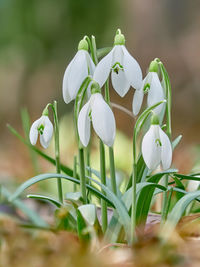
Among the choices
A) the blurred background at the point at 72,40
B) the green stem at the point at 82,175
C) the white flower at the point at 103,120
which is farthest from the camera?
the blurred background at the point at 72,40

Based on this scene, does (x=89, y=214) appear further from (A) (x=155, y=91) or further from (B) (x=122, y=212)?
(A) (x=155, y=91)

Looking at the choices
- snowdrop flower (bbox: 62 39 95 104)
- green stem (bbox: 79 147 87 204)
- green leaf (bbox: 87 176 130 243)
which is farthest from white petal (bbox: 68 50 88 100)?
green leaf (bbox: 87 176 130 243)

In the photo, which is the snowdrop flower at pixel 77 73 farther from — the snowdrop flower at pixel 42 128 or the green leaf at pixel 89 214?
the green leaf at pixel 89 214

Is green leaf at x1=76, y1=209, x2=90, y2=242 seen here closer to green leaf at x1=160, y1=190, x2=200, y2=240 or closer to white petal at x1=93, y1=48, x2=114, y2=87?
green leaf at x1=160, y1=190, x2=200, y2=240

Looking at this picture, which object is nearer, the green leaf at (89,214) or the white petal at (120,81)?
the green leaf at (89,214)

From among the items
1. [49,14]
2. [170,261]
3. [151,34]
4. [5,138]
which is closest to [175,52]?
[151,34]

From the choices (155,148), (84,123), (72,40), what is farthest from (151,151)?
(72,40)

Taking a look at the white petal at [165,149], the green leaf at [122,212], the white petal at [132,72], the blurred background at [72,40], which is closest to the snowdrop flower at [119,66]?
the white petal at [132,72]

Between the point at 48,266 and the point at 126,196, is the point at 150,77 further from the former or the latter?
the point at 48,266
